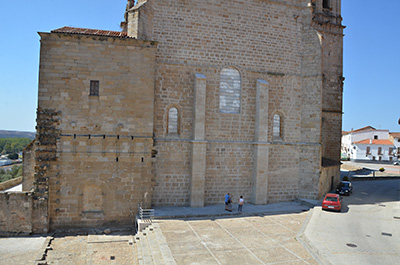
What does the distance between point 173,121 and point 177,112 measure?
0.53 m

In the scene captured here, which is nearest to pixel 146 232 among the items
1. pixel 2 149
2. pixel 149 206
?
pixel 149 206

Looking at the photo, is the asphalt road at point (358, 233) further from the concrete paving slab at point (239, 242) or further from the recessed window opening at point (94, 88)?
the recessed window opening at point (94, 88)

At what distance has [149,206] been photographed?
47.1ft

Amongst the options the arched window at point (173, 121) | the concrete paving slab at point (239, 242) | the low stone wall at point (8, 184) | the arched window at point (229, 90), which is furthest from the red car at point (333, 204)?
the low stone wall at point (8, 184)

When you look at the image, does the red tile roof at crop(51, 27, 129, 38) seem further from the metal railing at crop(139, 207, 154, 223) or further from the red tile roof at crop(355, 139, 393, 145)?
the red tile roof at crop(355, 139, 393, 145)

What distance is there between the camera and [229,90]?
16594 mm

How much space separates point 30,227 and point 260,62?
14.3m

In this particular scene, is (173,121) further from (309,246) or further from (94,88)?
(309,246)

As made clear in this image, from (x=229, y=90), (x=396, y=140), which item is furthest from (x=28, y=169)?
(x=396, y=140)

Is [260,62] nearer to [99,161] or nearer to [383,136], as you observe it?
[99,161]

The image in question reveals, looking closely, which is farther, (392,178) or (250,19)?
(392,178)

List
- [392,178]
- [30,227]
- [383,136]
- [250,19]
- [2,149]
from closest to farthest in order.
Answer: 1. [30,227]
2. [250,19]
3. [392,178]
4. [383,136]
5. [2,149]

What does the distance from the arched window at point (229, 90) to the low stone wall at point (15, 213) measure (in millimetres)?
10504

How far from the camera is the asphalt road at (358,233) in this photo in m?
9.66
